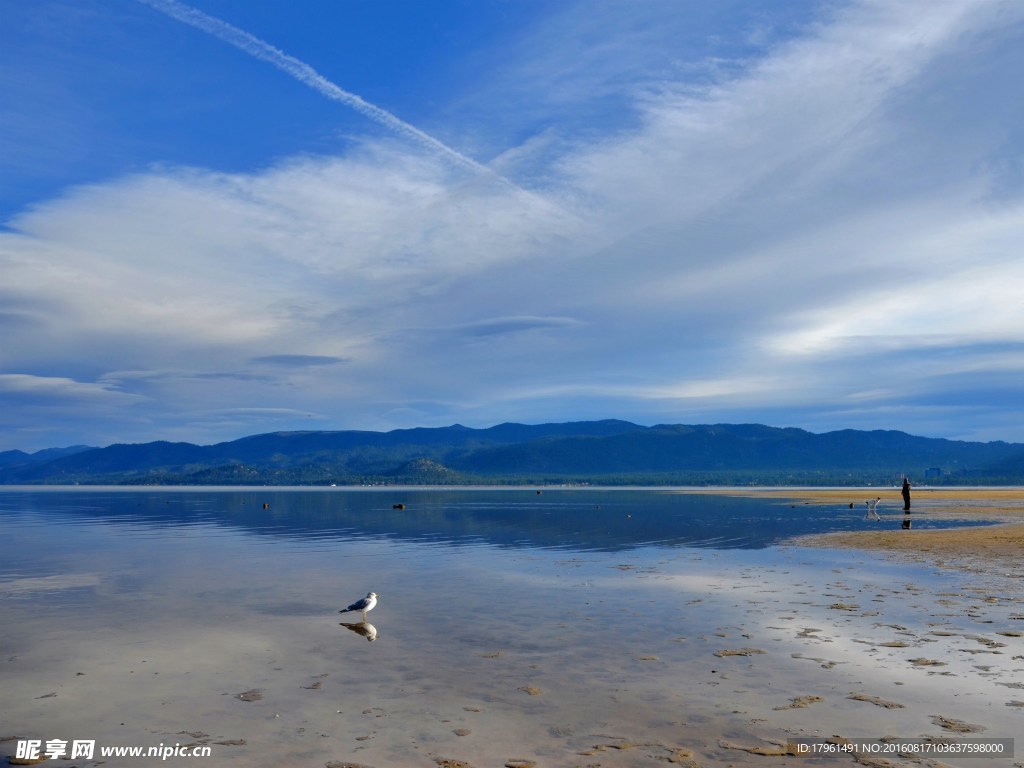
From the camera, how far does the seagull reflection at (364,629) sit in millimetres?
21625

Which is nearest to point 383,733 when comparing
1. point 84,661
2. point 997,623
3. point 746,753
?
point 746,753

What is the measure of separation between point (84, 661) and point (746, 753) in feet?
50.7

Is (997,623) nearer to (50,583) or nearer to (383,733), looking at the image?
(383,733)

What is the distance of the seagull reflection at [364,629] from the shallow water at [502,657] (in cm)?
10

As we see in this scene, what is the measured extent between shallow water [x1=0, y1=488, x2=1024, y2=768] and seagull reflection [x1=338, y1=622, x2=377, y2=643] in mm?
97

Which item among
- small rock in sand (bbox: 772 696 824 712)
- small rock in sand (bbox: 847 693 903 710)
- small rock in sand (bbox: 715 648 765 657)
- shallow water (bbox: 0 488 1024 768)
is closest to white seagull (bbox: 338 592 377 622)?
shallow water (bbox: 0 488 1024 768)

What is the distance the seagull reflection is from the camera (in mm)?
21625

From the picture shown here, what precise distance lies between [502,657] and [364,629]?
17.9ft

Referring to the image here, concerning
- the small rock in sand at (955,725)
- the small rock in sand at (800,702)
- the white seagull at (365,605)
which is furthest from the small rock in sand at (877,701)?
the white seagull at (365,605)

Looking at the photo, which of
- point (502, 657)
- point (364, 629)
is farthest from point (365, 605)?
point (502, 657)

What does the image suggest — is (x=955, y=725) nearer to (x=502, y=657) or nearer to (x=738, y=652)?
(x=738, y=652)

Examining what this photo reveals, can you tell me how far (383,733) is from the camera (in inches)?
531

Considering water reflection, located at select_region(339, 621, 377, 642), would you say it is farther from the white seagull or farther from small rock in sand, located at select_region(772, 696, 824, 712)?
small rock in sand, located at select_region(772, 696, 824, 712)

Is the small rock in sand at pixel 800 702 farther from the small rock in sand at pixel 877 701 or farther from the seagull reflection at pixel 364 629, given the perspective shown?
the seagull reflection at pixel 364 629
